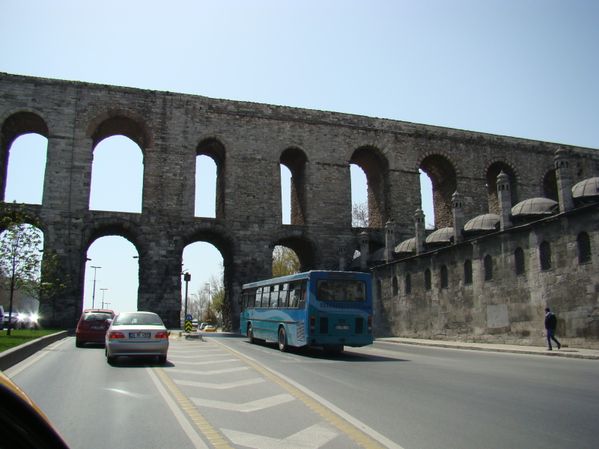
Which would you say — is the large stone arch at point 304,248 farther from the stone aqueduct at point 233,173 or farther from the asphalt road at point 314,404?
the asphalt road at point 314,404

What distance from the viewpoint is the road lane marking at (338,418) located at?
211 inches

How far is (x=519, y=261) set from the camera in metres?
22.0

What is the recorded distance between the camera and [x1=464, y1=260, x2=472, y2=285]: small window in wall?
24.8m

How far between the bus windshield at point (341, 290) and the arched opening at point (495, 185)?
89.8ft

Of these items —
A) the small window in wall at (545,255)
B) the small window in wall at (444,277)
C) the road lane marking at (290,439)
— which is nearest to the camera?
the road lane marking at (290,439)

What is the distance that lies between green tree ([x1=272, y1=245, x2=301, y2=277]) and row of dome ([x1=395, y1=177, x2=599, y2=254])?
87.8 ft

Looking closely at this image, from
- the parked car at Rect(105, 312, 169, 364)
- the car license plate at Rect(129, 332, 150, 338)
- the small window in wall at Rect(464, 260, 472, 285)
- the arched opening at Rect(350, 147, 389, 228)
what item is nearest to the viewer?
the parked car at Rect(105, 312, 169, 364)

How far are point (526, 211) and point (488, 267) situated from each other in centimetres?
351

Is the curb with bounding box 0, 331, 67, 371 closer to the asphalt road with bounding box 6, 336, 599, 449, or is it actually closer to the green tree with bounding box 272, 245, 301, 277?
the asphalt road with bounding box 6, 336, 599, 449

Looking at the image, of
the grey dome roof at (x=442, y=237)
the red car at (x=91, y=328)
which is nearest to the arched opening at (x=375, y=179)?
the grey dome roof at (x=442, y=237)

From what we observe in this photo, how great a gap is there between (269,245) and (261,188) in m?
4.08

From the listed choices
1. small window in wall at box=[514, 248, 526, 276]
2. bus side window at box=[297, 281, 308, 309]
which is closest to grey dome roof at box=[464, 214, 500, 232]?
small window in wall at box=[514, 248, 526, 276]

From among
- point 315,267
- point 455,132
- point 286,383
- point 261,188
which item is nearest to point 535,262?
point 286,383

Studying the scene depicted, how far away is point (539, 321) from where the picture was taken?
20688mm
